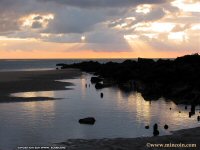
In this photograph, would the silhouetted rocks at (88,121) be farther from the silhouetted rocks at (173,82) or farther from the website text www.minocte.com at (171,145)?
the silhouetted rocks at (173,82)

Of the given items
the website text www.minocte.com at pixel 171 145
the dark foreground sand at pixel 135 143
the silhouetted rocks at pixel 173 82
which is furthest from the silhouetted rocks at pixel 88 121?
the silhouetted rocks at pixel 173 82

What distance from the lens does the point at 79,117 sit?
4947 cm

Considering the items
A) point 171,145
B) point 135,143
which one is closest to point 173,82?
point 135,143

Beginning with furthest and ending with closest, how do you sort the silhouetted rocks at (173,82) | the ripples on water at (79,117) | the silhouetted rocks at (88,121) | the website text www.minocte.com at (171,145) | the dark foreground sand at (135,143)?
the silhouetted rocks at (173,82), the silhouetted rocks at (88,121), the ripples on water at (79,117), the dark foreground sand at (135,143), the website text www.minocte.com at (171,145)

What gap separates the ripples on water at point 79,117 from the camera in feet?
128

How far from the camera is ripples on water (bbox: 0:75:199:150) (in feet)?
128

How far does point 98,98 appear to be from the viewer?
2825 inches

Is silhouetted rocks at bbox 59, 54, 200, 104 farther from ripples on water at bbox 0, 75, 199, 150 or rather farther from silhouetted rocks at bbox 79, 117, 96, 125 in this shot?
silhouetted rocks at bbox 79, 117, 96, 125

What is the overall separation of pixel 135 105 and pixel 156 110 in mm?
5564

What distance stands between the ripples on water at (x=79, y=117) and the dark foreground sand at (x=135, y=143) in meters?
2.86

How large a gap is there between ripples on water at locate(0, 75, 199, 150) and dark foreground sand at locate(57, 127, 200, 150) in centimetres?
286

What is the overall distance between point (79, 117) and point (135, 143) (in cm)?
1665

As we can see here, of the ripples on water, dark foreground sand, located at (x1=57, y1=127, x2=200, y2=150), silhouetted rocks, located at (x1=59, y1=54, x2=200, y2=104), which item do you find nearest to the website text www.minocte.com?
dark foreground sand, located at (x1=57, y1=127, x2=200, y2=150)

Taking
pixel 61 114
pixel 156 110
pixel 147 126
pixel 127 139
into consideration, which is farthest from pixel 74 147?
pixel 156 110
